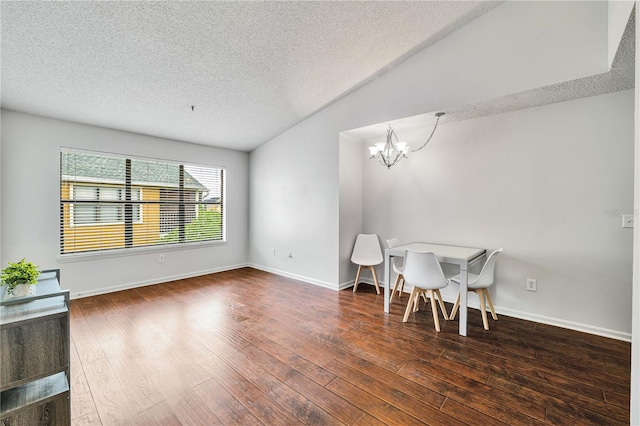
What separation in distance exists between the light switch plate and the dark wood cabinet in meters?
4.26

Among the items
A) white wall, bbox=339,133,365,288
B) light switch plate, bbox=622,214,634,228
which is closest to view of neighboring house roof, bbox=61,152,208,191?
white wall, bbox=339,133,365,288

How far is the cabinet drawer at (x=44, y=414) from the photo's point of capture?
124 centimetres

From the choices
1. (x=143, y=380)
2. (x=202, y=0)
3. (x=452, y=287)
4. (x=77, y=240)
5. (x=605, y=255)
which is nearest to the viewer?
(x=143, y=380)

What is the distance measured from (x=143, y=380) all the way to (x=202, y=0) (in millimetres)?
2947

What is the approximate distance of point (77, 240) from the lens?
148 inches

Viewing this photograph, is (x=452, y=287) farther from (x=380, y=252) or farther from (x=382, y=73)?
(x=382, y=73)

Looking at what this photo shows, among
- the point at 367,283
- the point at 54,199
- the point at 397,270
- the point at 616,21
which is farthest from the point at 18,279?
the point at 616,21

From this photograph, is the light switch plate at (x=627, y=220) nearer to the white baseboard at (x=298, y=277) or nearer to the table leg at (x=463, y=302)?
the table leg at (x=463, y=302)

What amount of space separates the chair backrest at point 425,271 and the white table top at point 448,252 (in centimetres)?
18

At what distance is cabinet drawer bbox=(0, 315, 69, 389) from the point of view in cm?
124

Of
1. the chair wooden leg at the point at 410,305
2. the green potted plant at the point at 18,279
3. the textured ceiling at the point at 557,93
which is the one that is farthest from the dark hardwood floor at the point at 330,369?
the textured ceiling at the point at 557,93

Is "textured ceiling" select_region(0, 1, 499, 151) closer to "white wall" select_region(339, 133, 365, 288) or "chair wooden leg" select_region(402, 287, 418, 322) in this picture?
"white wall" select_region(339, 133, 365, 288)

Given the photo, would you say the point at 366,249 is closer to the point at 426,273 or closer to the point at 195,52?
the point at 426,273

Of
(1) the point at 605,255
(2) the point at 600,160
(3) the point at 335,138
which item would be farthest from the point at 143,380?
(2) the point at 600,160
